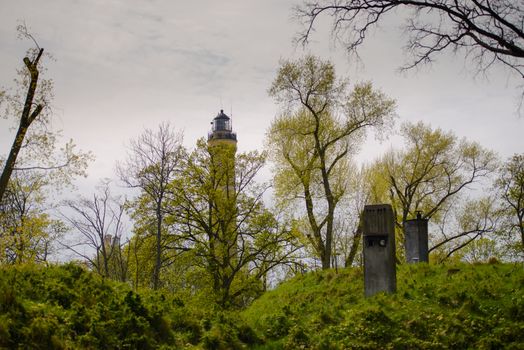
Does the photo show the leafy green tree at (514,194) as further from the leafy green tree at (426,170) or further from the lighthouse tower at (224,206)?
the lighthouse tower at (224,206)

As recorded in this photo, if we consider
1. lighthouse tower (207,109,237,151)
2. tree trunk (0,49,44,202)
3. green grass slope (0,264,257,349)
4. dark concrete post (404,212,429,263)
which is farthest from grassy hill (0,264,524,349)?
lighthouse tower (207,109,237,151)

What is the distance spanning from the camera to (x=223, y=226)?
86.6ft

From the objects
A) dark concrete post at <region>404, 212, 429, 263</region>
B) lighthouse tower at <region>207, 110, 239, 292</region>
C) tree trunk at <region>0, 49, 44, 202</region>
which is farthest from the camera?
lighthouse tower at <region>207, 110, 239, 292</region>

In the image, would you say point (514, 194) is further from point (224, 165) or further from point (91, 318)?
point (91, 318)

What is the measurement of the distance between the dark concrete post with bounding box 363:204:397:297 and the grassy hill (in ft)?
1.70

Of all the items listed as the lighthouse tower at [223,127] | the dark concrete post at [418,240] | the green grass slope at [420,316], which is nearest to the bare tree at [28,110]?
the green grass slope at [420,316]

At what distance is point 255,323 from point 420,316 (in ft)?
13.5

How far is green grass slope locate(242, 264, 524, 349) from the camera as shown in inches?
368

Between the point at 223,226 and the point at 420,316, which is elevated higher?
the point at 223,226

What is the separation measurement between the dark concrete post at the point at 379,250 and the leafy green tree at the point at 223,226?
12771 millimetres

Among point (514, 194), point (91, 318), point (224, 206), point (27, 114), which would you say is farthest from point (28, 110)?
point (514, 194)

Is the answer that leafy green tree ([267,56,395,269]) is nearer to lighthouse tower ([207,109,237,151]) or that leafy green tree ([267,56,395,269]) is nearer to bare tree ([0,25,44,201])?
bare tree ([0,25,44,201])

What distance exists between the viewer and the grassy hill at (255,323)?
8562 mm

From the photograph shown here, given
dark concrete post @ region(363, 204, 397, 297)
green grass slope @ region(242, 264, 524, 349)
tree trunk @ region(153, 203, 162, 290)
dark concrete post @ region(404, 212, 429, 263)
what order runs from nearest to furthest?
green grass slope @ region(242, 264, 524, 349) → dark concrete post @ region(363, 204, 397, 297) → dark concrete post @ region(404, 212, 429, 263) → tree trunk @ region(153, 203, 162, 290)
